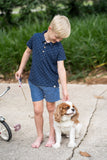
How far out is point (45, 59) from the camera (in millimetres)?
2852

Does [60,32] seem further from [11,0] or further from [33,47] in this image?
[11,0]

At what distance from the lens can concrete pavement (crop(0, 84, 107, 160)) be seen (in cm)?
289

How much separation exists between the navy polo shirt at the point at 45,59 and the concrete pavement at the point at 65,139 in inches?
29.2

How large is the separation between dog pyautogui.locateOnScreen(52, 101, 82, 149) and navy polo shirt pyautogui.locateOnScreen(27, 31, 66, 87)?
30 centimetres

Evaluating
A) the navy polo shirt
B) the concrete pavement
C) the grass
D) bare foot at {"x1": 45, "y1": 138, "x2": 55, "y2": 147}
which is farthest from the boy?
the grass

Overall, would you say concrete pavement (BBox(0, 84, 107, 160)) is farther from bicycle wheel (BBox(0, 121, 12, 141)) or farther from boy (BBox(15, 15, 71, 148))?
boy (BBox(15, 15, 71, 148))

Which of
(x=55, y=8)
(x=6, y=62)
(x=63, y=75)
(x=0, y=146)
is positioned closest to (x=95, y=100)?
(x=63, y=75)

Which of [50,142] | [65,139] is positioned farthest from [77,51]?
[50,142]

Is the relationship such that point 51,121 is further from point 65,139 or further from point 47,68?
point 47,68

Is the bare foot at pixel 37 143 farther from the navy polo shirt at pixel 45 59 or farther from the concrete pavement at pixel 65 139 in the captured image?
the navy polo shirt at pixel 45 59

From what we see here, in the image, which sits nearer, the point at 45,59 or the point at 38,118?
the point at 45,59

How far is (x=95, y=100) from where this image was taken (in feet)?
14.1

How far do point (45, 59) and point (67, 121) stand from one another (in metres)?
0.70

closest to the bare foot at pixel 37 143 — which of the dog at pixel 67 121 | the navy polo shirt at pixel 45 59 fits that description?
the dog at pixel 67 121
